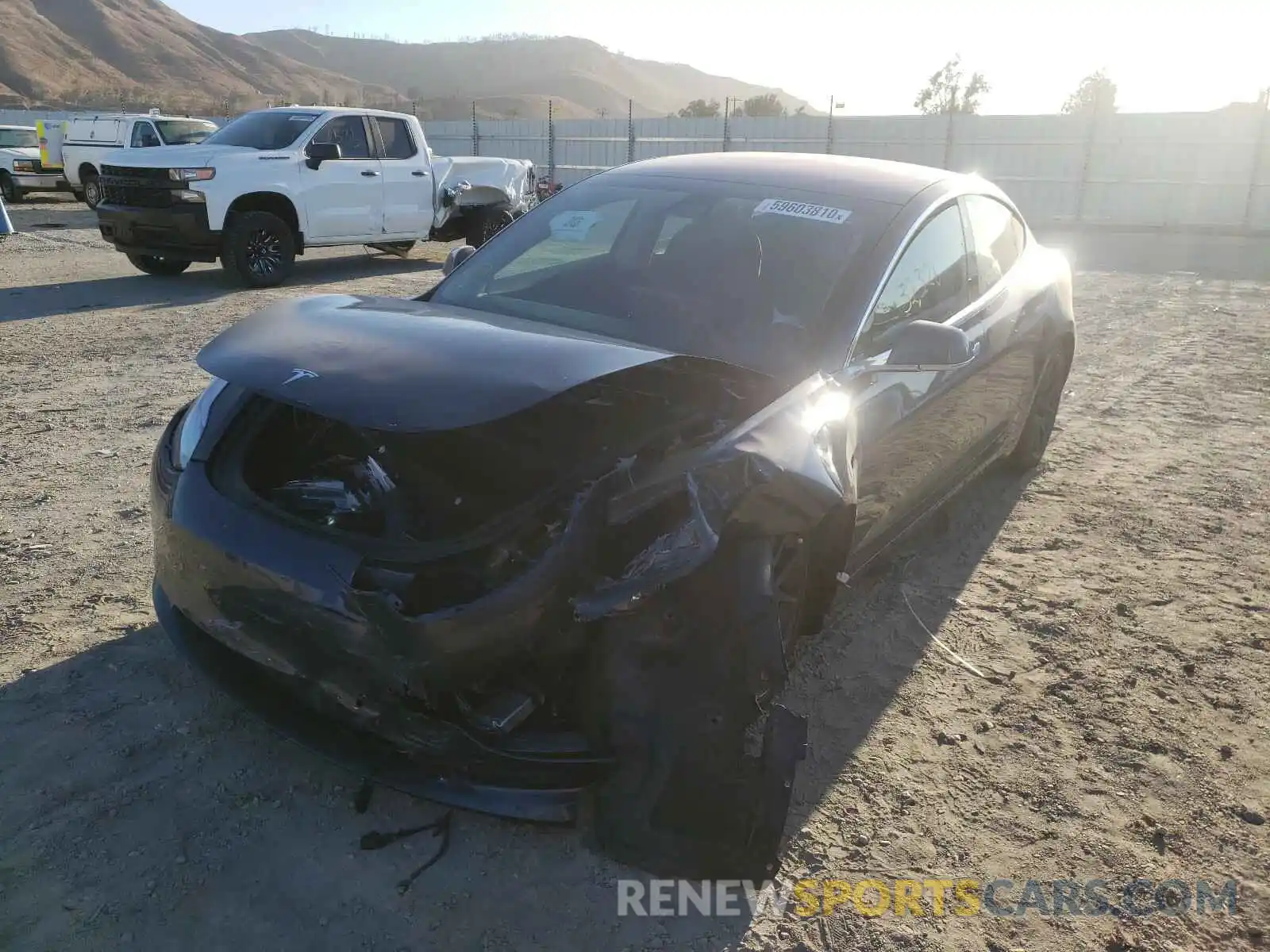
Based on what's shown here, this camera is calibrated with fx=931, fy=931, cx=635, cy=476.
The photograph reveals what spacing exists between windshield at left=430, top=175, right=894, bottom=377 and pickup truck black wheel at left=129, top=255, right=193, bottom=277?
346 inches

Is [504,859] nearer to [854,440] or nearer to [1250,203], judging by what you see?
[854,440]

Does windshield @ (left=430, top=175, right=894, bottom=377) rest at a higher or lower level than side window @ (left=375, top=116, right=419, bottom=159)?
lower

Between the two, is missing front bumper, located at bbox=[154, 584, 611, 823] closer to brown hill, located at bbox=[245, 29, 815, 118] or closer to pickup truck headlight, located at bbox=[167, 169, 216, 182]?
pickup truck headlight, located at bbox=[167, 169, 216, 182]

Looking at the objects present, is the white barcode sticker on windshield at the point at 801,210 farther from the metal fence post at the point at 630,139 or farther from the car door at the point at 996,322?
the metal fence post at the point at 630,139

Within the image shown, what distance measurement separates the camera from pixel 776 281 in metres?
3.19

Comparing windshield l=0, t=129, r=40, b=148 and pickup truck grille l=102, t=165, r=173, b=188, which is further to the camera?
windshield l=0, t=129, r=40, b=148

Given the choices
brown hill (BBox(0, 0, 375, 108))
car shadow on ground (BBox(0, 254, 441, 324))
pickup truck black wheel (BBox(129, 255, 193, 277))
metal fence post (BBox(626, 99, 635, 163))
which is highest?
brown hill (BBox(0, 0, 375, 108))

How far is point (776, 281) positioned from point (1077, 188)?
21952 mm

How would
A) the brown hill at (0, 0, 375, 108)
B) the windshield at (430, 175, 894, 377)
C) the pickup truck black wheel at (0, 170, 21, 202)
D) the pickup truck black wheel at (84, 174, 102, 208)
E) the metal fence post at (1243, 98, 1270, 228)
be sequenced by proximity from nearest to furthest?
the windshield at (430, 175, 894, 377), the pickup truck black wheel at (84, 174, 102, 208), the pickup truck black wheel at (0, 170, 21, 202), the metal fence post at (1243, 98, 1270, 228), the brown hill at (0, 0, 375, 108)

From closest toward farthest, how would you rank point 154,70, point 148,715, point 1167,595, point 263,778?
point 263,778 → point 148,715 → point 1167,595 → point 154,70

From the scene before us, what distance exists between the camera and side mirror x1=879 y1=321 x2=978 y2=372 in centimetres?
291

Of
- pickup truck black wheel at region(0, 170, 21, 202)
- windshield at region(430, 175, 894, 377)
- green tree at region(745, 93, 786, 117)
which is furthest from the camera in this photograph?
green tree at region(745, 93, 786, 117)

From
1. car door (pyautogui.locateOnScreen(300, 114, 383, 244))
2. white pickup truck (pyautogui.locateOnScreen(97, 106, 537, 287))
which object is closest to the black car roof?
white pickup truck (pyautogui.locateOnScreen(97, 106, 537, 287))

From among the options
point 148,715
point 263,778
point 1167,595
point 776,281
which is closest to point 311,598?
point 263,778
